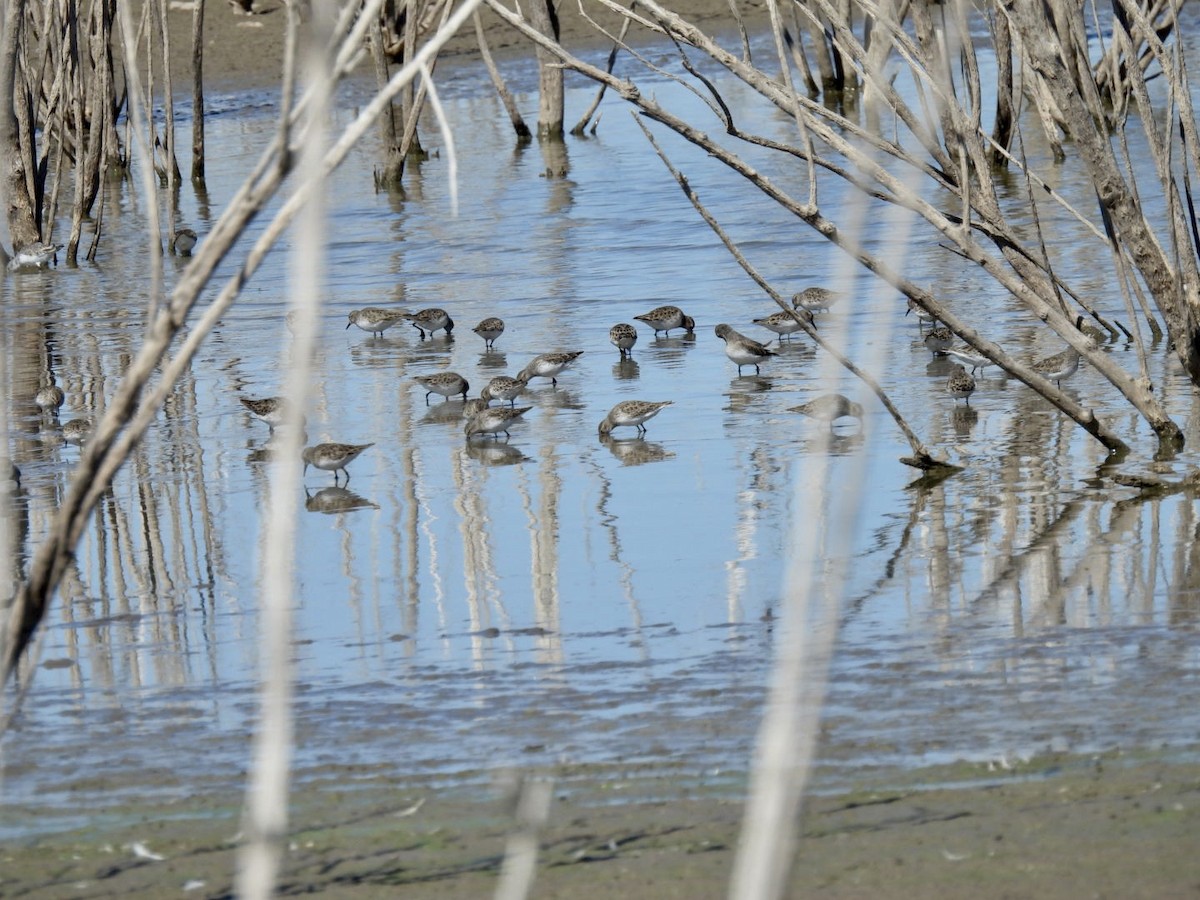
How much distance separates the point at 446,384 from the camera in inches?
381

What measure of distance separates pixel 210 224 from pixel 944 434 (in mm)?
12652

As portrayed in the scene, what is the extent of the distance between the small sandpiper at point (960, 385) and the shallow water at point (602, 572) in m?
0.10

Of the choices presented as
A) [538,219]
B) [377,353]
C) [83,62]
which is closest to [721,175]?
[538,219]

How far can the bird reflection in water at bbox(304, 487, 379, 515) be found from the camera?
740cm

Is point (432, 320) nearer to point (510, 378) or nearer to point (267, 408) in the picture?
point (510, 378)

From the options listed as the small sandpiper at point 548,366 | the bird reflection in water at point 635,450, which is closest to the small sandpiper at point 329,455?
the bird reflection in water at point 635,450

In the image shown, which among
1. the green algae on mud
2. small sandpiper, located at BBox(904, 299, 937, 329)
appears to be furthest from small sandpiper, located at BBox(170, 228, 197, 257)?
the green algae on mud

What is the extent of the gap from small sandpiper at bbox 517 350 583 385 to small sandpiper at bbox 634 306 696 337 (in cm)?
84

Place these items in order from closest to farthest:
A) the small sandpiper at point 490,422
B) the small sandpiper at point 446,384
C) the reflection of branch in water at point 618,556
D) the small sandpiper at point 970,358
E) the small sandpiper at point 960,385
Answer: the reflection of branch in water at point 618,556 → the small sandpiper at point 490,422 → the small sandpiper at point 960,385 → the small sandpiper at point 970,358 → the small sandpiper at point 446,384

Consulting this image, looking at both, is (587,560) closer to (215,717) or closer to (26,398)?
(215,717)

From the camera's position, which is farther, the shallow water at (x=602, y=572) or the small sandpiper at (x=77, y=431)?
the small sandpiper at (x=77, y=431)

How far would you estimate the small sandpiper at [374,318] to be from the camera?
1202 centimetres

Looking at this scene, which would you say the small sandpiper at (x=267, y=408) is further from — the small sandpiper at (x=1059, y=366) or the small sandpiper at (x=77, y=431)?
the small sandpiper at (x=1059, y=366)

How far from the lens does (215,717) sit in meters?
4.80
